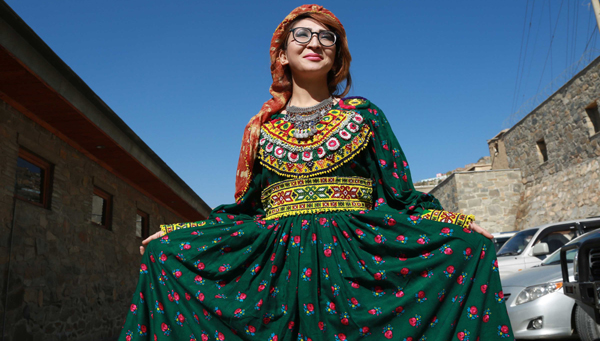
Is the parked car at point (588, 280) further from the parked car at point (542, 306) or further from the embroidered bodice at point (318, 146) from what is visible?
the embroidered bodice at point (318, 146)

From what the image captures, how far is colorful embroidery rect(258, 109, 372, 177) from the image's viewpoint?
2.53 meters

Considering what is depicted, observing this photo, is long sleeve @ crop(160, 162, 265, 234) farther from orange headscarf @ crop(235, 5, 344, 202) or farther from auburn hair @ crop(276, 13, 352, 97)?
auburn hair @ crop(276, 13, 352, 97)

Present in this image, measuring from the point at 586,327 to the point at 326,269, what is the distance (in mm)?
3573

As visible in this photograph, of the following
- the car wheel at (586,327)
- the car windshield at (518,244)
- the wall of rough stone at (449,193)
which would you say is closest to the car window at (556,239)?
the car windshield at (518,244)

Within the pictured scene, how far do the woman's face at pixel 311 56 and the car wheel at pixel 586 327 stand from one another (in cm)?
335

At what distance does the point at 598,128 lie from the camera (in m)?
16.1

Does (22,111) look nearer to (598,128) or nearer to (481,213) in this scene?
(598,128)

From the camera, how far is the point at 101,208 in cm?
945

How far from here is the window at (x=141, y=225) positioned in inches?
451

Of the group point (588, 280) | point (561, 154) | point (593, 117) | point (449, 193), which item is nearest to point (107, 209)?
point (588, 280)

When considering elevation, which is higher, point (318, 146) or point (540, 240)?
point (318, 146)

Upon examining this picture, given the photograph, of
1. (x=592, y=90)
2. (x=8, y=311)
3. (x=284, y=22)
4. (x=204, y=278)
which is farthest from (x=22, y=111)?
(x=592, y=90)

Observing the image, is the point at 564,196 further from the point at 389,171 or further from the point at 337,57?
the point at 389,171

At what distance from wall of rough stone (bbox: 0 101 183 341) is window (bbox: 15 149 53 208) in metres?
0.10
